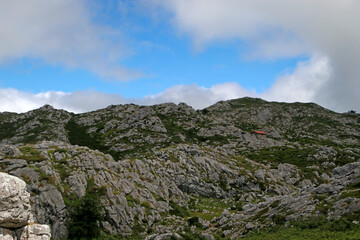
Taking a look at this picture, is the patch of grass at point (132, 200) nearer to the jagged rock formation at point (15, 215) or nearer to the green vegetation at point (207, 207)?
the green vegetation at point (207, 207)

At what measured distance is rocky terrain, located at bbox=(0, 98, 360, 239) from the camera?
34188 mm

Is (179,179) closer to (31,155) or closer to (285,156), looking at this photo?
(31,155)

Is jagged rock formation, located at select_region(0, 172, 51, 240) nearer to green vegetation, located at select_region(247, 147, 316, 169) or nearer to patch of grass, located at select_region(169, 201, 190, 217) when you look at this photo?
patch of grass, located at select_region(169, 201, 190, 217)

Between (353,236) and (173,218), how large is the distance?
30663mm

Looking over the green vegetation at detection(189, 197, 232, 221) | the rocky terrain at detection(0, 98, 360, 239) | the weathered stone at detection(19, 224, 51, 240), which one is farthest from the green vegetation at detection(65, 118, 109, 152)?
the weathered stone at detection(19, 224, 51, 240)

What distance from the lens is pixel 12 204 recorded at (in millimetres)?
15047

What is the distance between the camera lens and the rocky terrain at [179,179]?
34188 millimetres

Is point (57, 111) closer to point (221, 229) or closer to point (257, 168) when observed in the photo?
point (257, 168)

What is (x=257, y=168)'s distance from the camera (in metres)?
85.9

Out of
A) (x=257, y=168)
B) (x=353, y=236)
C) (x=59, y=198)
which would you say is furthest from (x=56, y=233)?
(x=257, y=168)

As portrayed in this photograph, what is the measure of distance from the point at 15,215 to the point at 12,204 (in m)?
0.72

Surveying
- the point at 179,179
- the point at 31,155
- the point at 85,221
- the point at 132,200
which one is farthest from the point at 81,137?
the point at 85,221

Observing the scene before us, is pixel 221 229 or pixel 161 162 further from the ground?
pixel 161 162

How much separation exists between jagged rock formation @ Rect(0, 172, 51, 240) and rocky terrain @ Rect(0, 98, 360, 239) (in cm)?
1718
